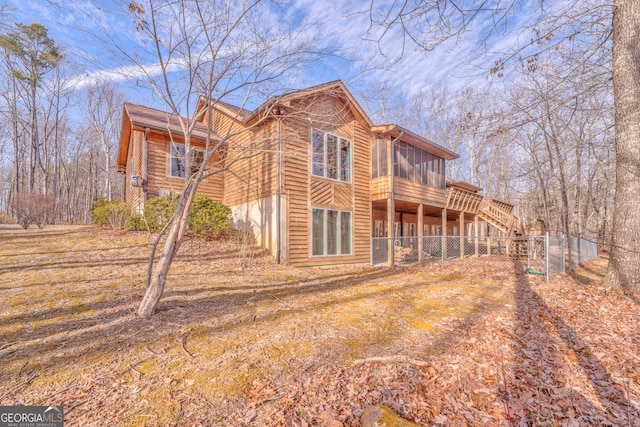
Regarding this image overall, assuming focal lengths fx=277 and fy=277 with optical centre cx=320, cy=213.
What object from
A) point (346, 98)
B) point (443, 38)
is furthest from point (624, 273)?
point (346, 98)

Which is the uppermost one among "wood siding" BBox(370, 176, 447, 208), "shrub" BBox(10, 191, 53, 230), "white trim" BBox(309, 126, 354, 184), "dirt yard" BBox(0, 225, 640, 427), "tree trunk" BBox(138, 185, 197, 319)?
"white trim" BBox(309, 126, 354, 184)

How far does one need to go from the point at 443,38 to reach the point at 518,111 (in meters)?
3.43

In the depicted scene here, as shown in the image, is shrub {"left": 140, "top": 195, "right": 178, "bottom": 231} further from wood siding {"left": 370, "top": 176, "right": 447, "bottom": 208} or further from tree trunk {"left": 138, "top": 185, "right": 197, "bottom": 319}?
wood siding {"left": 370, "top": 176, "right": 447, "bottom": 208}

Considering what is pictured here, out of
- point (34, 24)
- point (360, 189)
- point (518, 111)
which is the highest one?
point (34, 24)

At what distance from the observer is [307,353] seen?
3301 millimetres

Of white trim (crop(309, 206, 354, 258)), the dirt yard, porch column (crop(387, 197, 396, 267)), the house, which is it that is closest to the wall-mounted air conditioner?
the house

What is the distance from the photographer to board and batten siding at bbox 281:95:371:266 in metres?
9.41

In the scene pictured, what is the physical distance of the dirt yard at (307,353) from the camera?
2.39 m

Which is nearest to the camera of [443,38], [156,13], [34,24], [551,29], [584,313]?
[443,38]

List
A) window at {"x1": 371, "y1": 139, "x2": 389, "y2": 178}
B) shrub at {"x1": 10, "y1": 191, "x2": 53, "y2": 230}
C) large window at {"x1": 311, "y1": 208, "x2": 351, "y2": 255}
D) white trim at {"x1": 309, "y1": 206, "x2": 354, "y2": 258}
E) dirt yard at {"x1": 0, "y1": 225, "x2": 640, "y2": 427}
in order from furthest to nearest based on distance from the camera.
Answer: shrub at {"x1": 10, "y1": 191, "x2": 53, "y2": 230} < window at {"x1": 371, "y1": 139, "x2": 389, "y2": 178} < large window at {"x1": 311, "y1": 208, "x2": 351, "y2": 255} < white trim at {"x1": 309, "y1": 206, "x2": 354, "y2": 258} < dirt yard at {"x1": 0, "y1": 225, "x2": 640, "y2": 427}

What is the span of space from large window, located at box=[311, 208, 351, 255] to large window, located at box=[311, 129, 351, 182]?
1456mm

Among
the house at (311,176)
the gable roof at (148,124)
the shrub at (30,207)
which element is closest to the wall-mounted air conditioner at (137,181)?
the house at (311,176)

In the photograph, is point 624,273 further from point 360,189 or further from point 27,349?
point 27,349

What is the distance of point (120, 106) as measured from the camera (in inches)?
952
